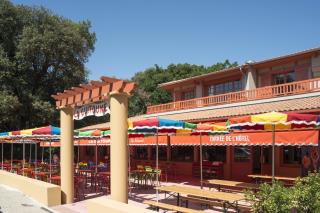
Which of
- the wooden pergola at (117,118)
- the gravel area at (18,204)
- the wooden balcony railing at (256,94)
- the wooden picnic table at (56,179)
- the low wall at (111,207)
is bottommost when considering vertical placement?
the gravel area at (18,204)

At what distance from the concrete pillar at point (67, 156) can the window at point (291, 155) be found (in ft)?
35.0

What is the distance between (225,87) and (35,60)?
71.6 feet

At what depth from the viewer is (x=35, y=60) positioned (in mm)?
39188

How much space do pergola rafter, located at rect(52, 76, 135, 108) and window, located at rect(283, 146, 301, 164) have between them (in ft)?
35.3

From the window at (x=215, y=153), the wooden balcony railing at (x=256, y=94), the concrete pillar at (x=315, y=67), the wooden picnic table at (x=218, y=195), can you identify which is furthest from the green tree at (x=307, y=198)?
the concrete pillar at (x=315, y=67)

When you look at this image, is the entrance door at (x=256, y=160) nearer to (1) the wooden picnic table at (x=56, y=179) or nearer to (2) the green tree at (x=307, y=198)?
(1) the wooden picnic table at (x=56, y=179)

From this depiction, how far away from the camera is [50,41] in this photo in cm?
3694

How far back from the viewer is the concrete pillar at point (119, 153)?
368 inches

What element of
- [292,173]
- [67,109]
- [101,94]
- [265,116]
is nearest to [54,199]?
[67,109]

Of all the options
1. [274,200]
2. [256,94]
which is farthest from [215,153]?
[274,200]

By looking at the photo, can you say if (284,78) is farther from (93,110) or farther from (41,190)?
(41,190)

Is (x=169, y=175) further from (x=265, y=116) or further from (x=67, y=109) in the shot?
(x=265, y=116)

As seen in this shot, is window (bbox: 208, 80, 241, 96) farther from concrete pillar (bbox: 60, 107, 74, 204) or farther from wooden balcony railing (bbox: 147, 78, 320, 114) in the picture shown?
concrete pillar (bbox: 60, 107, 74, 204)

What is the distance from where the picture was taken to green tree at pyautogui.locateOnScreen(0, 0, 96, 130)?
120ft
